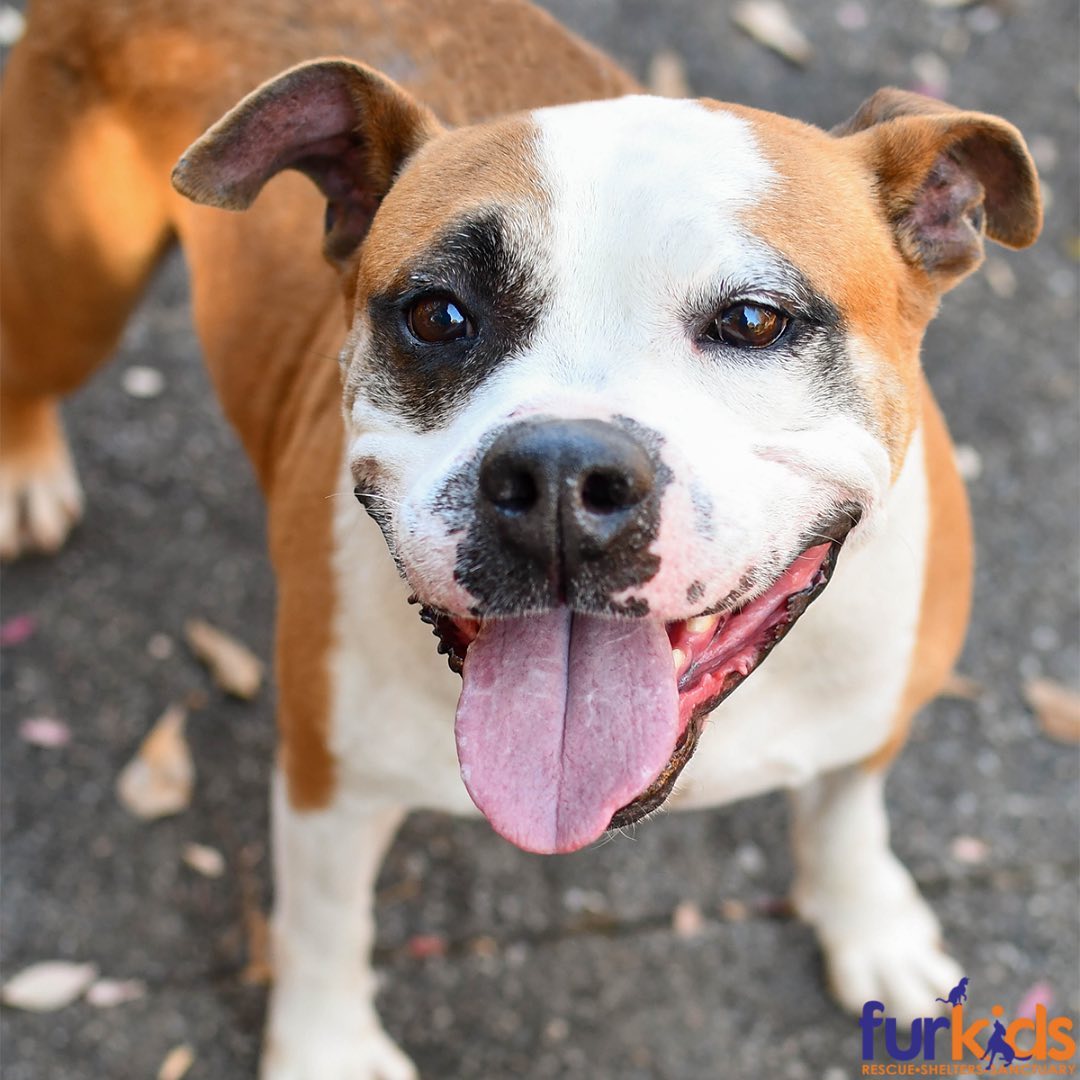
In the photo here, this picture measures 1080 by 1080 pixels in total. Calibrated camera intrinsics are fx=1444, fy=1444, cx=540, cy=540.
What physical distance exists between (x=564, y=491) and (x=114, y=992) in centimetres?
218

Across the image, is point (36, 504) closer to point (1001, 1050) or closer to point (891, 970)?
point (891, 970)

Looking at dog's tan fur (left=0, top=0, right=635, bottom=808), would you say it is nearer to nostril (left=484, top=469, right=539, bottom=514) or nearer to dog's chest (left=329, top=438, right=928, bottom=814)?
Result: dog's chest (left=329, top=438, right=928, bottom=814)

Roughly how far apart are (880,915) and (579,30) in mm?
3535

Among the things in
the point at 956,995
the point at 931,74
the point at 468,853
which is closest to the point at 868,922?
the point at 956,995

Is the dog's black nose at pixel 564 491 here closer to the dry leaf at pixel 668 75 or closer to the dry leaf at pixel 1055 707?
the dry leaf at pixel 1055 707

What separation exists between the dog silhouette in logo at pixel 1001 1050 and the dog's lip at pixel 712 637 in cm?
168

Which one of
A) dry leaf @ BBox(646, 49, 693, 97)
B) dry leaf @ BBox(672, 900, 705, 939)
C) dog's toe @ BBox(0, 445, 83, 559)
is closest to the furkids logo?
dry leaf @ BBox(672, 900, 705, 939)

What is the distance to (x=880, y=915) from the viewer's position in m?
3.47

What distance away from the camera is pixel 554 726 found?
2201 mm

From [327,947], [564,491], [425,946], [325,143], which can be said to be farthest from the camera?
[425,946]

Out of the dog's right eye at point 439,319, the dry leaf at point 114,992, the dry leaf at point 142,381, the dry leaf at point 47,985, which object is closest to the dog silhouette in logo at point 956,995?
the dry leaf at point 114,992

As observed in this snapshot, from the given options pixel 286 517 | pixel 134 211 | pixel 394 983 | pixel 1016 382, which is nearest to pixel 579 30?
pixel 1016 382

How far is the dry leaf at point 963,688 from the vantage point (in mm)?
4070

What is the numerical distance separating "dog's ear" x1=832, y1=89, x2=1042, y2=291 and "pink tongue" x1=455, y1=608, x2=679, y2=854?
83cm
